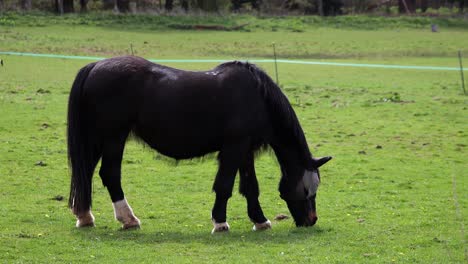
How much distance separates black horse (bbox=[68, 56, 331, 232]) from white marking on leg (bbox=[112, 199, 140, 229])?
1 centimetres

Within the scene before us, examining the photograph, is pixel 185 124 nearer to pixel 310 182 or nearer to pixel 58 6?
pixel 310 182

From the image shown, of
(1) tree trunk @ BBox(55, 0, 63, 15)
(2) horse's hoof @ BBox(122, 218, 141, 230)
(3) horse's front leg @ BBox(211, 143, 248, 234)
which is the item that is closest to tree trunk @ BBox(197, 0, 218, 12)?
(1) tree trunk @ BBox(55, 0, 63, 15)

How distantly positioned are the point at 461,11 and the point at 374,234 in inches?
2247

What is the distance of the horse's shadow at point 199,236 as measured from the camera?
30.0 ft

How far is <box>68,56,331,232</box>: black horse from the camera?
9719 mm

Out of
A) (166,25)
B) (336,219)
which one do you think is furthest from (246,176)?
(166,25)

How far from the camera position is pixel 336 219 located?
1030 cm

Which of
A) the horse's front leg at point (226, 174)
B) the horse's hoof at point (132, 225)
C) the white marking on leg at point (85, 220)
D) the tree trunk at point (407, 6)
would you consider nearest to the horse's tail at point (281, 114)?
the horse's front leg at point (226, 174)

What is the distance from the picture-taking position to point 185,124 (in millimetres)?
9797

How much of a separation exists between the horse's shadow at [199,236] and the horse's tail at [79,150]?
38cm

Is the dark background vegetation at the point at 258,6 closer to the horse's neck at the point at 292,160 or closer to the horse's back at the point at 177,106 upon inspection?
the horse's back at the point at 177,106

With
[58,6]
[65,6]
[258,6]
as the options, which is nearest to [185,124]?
[65,6]

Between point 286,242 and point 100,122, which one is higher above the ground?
point 100,122

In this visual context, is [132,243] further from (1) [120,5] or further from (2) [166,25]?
(1) [120,5]
